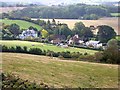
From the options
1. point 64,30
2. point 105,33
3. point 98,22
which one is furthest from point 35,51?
point 98,22

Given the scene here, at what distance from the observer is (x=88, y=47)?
15.7 m

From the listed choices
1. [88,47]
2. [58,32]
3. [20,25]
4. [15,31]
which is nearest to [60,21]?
[58,32]

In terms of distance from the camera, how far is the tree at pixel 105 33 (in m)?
18.9

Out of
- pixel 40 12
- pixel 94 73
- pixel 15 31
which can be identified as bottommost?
pixel 94 73

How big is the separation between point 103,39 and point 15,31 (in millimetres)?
6115

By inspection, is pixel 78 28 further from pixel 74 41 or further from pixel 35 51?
pixel 35 51

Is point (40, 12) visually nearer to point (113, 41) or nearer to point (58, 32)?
point (58, 32)

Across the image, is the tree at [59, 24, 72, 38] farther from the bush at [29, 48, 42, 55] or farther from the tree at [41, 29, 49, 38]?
the bush at [29, 48, 42, 55]

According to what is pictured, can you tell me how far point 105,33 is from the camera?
65.8ft

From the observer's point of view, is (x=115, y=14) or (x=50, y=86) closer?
(x=50, y=86)

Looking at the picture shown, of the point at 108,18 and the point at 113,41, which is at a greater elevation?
the point at 108,18

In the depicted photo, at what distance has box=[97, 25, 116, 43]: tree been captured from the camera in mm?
18938

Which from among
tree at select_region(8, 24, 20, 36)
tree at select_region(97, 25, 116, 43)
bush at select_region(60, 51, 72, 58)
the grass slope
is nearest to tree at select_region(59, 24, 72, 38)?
tree at select_region(97, 25, 116, 43)

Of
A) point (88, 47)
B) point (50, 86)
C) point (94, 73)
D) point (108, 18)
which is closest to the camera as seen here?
point (50, 86)
